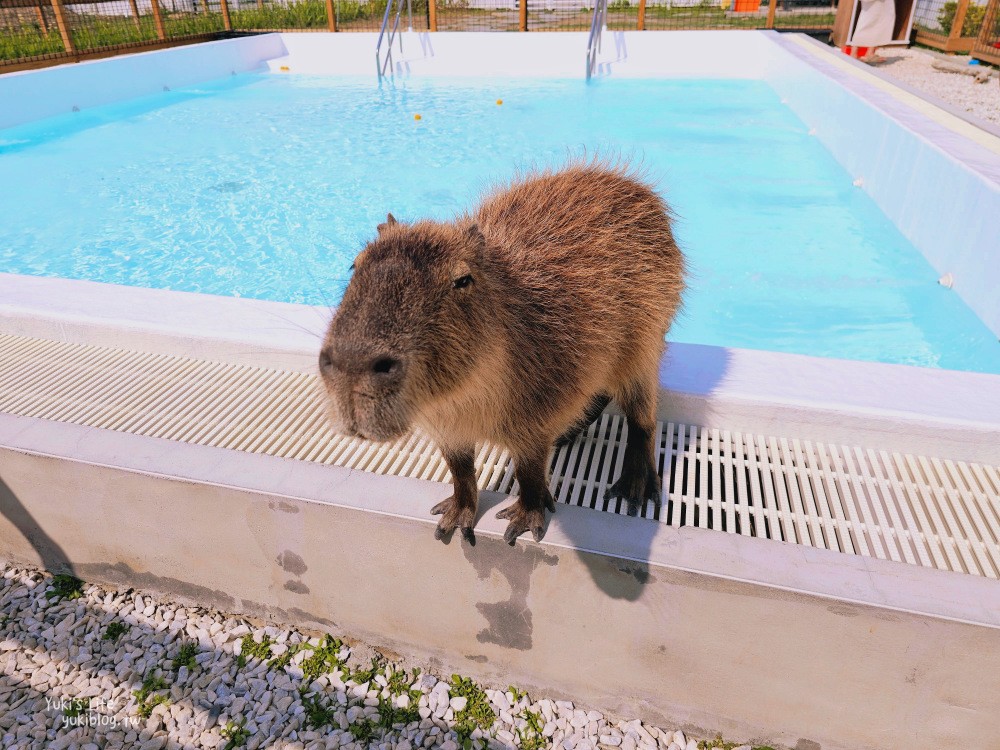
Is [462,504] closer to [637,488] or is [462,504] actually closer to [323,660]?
[637,488]

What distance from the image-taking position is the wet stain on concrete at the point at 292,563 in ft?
7.28

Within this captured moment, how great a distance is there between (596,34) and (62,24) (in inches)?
355

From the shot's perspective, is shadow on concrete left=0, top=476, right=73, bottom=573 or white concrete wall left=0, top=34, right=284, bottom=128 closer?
shadow on concrete left=0, top=476, right=73, bottom=573

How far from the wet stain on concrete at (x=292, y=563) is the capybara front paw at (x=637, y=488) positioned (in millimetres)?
1009

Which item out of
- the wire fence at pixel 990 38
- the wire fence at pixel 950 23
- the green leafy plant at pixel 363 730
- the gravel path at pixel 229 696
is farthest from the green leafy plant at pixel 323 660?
the wire fence at pixel 950 23

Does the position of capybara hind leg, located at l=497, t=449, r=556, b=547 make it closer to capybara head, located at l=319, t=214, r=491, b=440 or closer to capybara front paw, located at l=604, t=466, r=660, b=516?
capybara front paw, located at l=604, t=466, r=660, b=516

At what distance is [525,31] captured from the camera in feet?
45.9

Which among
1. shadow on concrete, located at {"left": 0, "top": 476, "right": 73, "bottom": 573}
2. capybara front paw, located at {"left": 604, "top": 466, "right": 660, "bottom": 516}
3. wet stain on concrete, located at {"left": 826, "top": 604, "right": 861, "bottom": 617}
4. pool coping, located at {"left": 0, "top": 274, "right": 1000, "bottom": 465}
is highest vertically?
pool coping, located at {"left": 0, "top": 274, "right": 1000, "bottom": 465}

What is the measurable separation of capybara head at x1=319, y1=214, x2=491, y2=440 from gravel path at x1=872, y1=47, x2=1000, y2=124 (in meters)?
7.14

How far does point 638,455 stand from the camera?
7.40 ft

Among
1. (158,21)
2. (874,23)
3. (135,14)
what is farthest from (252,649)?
(135,14)

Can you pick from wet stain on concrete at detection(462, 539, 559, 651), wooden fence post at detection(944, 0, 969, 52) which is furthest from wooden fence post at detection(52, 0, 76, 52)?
wooden fence post at detection(944, 0, 969, 52)

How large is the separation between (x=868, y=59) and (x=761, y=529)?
13.3 m

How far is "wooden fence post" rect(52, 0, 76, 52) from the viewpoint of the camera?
11.1 m
